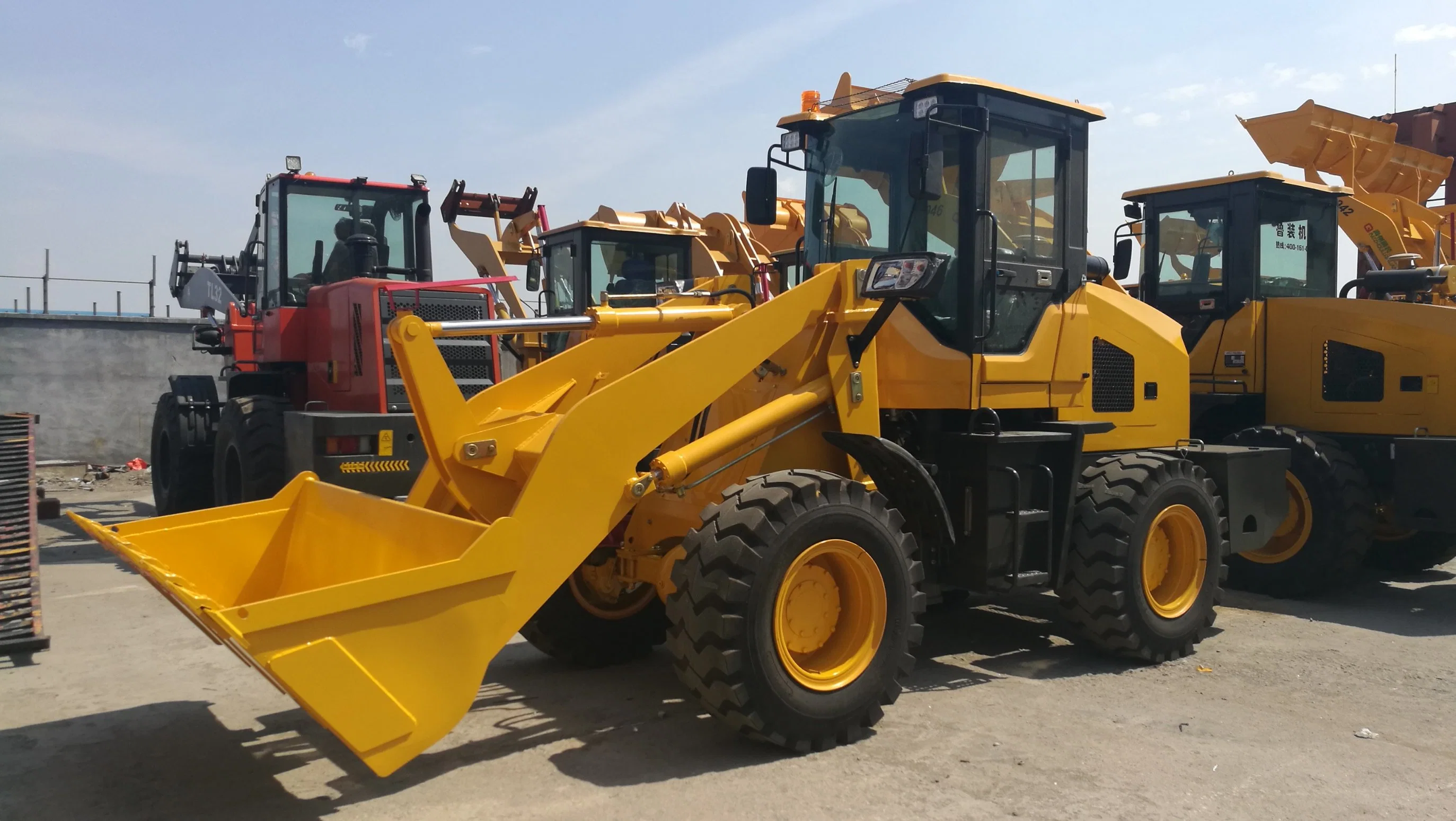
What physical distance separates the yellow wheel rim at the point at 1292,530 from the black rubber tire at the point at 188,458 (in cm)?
910

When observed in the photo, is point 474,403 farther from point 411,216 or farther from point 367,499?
point 411,216

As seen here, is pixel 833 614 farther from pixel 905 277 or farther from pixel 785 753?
pixel 905 277

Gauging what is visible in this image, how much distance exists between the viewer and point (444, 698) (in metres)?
3.64

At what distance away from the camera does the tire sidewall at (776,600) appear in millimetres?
4121

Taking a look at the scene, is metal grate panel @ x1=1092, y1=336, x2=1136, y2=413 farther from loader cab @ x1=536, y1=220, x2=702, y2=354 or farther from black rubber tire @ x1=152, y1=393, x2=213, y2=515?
black rubber tire @ x1=152, y1=393, x2=213, y2=515

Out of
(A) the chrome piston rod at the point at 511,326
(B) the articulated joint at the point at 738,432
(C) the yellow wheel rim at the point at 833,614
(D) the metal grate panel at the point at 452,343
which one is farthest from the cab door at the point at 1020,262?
(D) the metal grate panel at the point at 452,343

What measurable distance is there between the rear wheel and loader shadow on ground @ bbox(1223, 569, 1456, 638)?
442 cm

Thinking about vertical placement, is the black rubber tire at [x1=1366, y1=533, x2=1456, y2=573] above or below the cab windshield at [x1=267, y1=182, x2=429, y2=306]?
below

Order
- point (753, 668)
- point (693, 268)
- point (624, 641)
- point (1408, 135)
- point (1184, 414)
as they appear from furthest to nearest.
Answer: point (1408, 135)
point (693, 268)
point (1184, 414)
point (624, 641)
point (753, 668)

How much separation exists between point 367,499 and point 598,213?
27.8 ft

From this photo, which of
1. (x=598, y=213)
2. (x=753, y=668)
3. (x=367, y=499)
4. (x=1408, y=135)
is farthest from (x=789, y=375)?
(x=1408, y=135)

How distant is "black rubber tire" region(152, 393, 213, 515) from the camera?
1005 centimetres

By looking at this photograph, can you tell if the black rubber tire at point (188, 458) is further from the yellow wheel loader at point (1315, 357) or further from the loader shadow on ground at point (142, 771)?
the yellow wheel loader at point (1315, 357)

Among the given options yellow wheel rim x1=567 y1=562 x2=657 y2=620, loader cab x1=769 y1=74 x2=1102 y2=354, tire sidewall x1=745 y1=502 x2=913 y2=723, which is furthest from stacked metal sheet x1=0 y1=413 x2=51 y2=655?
loader cab x1=769 y1=74 x2=1102 y2=354
